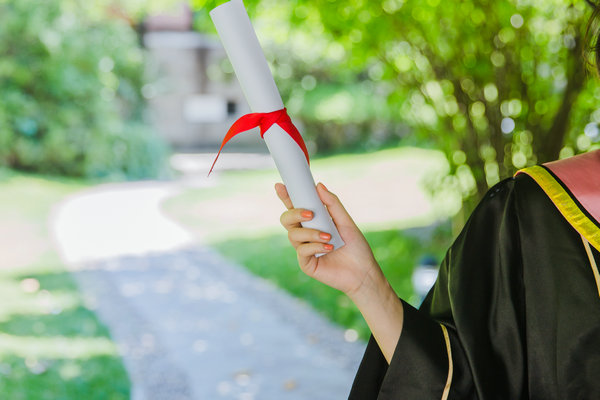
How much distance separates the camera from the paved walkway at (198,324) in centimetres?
438

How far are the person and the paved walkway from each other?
301cm

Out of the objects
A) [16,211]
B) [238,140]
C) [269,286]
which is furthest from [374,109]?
[269,286]

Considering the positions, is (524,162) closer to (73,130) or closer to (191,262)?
(191,262)

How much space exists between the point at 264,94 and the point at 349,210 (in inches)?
384

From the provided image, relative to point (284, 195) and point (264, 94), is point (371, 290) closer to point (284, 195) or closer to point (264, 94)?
point (284, 195)

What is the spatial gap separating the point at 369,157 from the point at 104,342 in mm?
12954

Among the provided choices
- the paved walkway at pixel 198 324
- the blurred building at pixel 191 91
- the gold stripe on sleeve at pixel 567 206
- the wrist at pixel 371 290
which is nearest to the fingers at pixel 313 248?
the wrist at pixel 371 290

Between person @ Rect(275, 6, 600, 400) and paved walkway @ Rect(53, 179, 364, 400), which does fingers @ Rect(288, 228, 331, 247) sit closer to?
person @ Rect(275, 6, 600, 400)

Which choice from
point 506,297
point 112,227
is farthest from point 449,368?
point 112,227

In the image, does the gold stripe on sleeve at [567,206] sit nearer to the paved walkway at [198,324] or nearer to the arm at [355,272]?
the arm at [355,272]

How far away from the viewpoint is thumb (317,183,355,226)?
3.93ft

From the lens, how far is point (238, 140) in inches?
819

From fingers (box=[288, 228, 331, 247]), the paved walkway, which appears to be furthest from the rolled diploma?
the paved walkway

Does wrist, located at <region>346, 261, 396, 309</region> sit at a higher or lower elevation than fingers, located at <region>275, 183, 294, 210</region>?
lower
